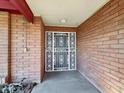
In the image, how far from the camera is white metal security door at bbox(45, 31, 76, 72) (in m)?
5.63

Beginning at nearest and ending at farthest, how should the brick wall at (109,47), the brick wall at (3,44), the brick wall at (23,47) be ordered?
the brick wall at (109,47), the brick wall at (3,44), the brick wall at (23,47)

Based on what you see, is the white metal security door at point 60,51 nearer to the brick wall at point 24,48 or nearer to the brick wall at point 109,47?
the brick wall at point 24,48

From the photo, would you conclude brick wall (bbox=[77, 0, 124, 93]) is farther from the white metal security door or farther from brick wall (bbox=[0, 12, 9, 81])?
brick wall (bbox=[0, 12, 9, 81])

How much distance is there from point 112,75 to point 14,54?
286 cm

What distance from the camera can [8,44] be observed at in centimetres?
347

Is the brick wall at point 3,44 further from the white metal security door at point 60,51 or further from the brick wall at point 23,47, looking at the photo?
the white metal security door at point 60,51

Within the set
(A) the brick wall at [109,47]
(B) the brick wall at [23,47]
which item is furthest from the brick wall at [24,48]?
(A) the brick wall at [109,47]

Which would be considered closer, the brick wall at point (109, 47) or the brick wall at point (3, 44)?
the brick wall at point (109, 47)

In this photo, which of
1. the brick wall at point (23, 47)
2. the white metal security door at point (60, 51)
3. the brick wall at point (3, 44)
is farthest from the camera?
the white metal security door at point (60, 51)

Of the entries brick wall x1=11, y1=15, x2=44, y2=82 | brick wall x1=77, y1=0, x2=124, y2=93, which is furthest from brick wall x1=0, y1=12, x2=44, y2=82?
brick wall x1=77, y1=0, x2=124, y2=93

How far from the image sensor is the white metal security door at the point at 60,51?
563 cm

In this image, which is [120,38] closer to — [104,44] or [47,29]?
[104,44]

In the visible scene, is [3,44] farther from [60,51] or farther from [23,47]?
[60,51]

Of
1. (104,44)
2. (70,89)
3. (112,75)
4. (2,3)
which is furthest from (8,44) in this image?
(112,75)
